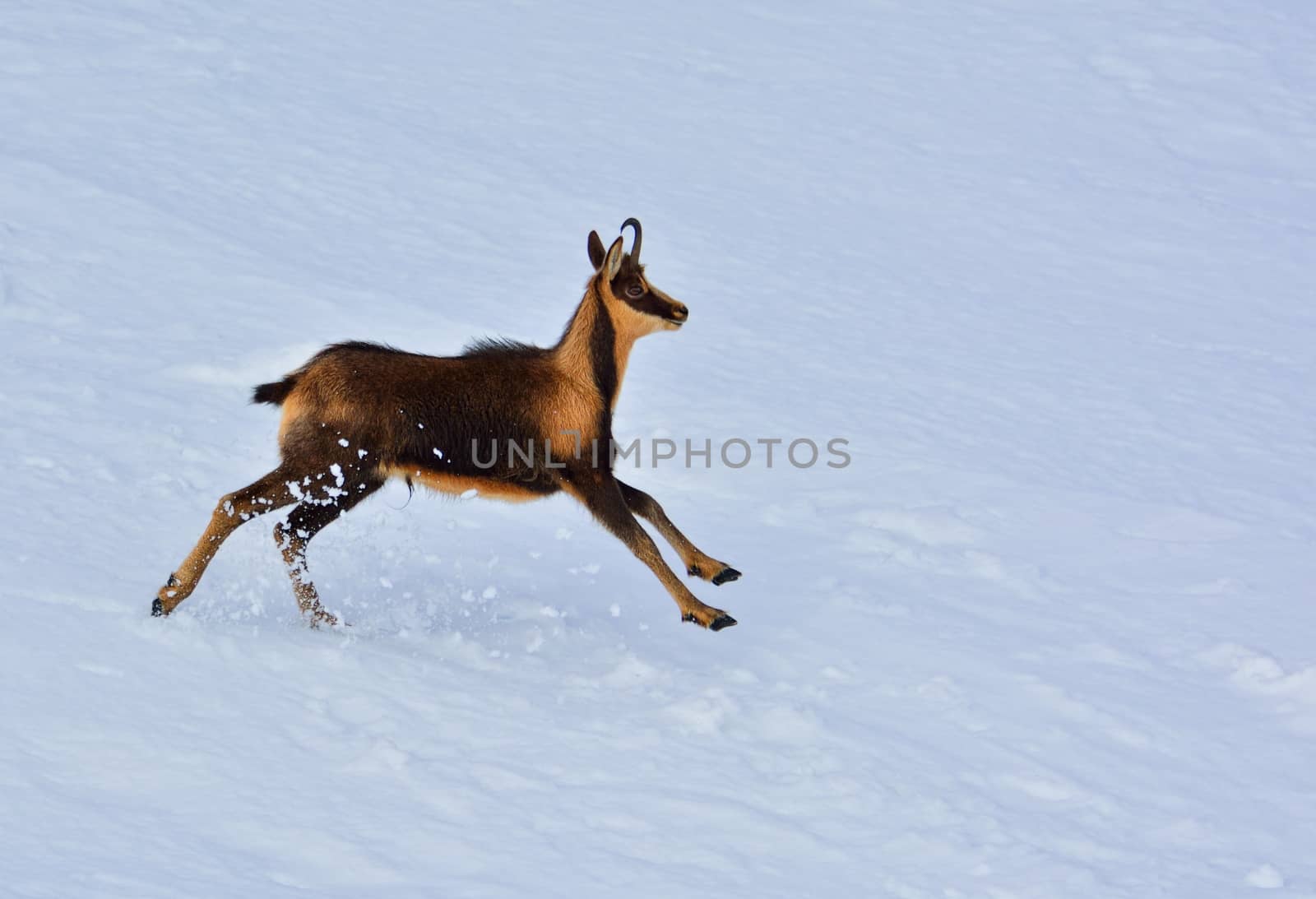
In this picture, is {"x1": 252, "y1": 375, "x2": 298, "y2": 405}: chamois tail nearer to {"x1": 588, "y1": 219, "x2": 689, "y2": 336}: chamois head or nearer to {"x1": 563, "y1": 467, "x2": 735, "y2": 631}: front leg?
{"x1": 563, "y1": 467, "x2": 735, "y2": 631}: front leg

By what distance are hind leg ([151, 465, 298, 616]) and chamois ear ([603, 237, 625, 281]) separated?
162 cm

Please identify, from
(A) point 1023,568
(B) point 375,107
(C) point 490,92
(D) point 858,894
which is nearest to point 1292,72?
(C) point 490,92

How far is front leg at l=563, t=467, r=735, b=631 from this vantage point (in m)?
6.58

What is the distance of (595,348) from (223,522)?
A: 174cm

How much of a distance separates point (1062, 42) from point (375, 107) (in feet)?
32.4

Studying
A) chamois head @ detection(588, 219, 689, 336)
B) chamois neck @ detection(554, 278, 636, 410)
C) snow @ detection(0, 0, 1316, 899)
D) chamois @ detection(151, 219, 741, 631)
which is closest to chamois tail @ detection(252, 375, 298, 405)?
chamois @ detection(151, 219, 741, 631)

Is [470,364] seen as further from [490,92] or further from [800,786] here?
[490,92]

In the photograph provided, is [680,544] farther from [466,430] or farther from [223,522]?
[223,522]

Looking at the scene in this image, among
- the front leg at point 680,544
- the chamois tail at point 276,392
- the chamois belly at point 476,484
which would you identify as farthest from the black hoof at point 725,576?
the chamois tail at point 276,392

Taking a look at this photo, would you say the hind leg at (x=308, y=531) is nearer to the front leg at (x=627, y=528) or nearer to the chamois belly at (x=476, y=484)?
the chamois belly at (x=476, y=484)

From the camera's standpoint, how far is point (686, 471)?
9.29m

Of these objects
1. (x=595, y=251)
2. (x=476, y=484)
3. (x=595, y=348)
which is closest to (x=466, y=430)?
(x=476, y=484)

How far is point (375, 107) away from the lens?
1553 cm

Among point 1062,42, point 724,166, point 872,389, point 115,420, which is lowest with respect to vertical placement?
point 115,420
